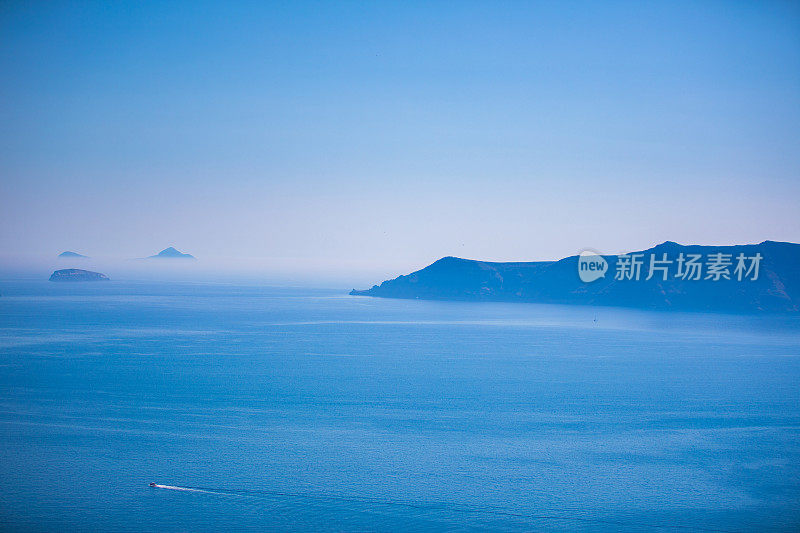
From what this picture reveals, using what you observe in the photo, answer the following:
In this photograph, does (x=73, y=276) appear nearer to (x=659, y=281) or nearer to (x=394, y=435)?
(x=659, y=281)

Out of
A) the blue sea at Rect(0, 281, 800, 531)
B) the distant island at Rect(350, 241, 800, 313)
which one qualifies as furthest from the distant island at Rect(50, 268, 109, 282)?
the blue sea at Rect(0, 281, 800, 531)

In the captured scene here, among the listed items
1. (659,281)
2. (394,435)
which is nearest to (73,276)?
(659,281)

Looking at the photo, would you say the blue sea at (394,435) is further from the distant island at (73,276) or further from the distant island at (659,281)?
the distant island at (73,276)

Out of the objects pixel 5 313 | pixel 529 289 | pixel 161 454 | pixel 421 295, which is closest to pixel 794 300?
pixel 529 289

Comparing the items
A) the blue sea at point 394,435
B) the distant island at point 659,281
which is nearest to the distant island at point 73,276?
the distant island at point 659,281

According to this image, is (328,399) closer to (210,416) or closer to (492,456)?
(210,416)

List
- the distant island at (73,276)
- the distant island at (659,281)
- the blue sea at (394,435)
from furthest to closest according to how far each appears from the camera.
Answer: the distant island at (73,276)
the distant island at (659,281)
the blue sea at (394,435)
